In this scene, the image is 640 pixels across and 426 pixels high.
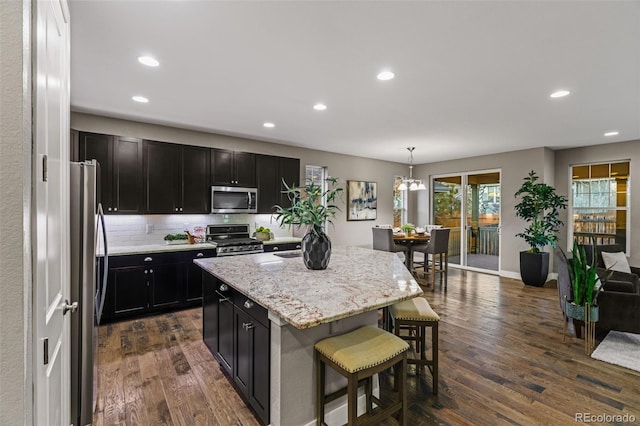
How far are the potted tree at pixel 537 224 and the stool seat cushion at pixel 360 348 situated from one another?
486cm

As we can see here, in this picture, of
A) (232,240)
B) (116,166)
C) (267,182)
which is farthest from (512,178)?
(116,166)

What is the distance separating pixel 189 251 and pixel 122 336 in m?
1.22

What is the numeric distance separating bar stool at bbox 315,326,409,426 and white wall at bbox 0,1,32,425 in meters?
1.25

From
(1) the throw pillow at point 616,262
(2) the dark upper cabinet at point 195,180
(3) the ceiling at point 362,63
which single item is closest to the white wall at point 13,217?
(3) the ceiling at point 362,63

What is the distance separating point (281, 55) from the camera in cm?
241

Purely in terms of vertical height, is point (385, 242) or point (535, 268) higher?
point (385, 242)

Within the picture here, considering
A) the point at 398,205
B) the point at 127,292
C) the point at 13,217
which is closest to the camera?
the point at 13,217

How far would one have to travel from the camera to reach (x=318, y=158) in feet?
20.1

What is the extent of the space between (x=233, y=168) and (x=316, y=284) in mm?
3288

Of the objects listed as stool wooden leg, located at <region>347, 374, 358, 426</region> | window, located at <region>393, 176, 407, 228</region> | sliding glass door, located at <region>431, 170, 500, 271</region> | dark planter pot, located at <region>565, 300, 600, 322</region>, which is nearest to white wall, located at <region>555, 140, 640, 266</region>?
sliding glass door, located at <region>431, 170, 500, 271</region>

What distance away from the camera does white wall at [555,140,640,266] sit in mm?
5148

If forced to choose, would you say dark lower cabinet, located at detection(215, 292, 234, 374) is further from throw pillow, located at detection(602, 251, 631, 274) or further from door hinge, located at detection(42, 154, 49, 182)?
throw pillow, located at detection(602, 251, 631, 274)

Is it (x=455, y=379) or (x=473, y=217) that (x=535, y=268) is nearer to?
(x=473, y=217)

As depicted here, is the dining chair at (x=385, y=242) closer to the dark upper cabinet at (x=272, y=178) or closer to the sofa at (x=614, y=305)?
the dark upper cabinet at (x=272, y=178)
